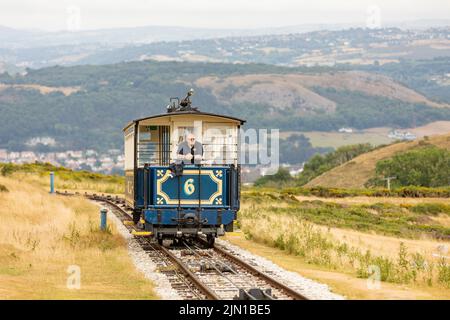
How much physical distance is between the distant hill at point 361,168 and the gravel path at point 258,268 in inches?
3237

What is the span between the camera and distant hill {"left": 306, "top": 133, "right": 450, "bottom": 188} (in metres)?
109

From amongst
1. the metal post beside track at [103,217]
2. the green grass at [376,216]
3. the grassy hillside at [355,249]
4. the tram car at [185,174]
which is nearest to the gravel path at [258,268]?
the grassy hillside at [355,249]

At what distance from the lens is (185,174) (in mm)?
23125

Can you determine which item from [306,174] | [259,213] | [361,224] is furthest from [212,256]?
[306,174]

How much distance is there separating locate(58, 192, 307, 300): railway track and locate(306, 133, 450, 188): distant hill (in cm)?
8232

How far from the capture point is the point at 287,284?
17.3 meters

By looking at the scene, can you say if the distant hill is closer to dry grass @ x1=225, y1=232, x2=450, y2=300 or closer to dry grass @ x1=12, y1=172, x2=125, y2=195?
dry grass @ x1=12, y1=172, x2=125, y2=195

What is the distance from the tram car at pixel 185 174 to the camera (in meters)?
23.0

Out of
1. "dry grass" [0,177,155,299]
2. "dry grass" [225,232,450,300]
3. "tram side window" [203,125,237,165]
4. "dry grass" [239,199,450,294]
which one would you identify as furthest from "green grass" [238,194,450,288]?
"dry grass" [0,177,155,299]

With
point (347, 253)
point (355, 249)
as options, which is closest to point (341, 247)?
point (347, 253)

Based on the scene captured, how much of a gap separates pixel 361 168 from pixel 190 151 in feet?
305

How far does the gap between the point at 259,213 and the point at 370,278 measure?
1741 cm

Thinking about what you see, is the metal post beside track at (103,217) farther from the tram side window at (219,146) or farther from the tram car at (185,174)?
the tram side window at (219,146)
